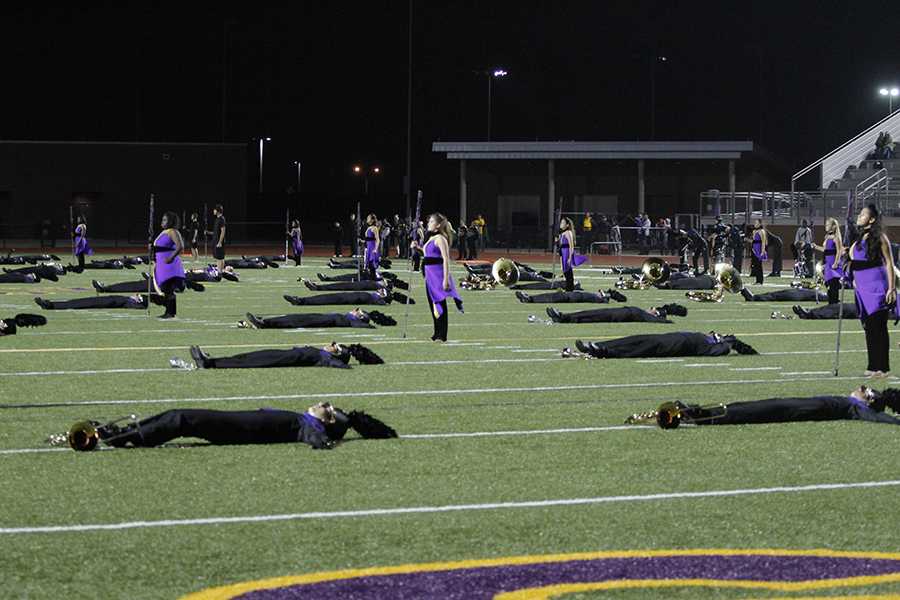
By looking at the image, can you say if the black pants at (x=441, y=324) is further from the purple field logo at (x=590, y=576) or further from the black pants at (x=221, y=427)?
the purple field logo at (x=590, y=576)

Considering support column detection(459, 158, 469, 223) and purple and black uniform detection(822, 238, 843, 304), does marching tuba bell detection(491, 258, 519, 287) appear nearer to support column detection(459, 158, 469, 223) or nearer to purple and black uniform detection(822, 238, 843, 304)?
purple and black uniform detection(822, 238, 843, 304)

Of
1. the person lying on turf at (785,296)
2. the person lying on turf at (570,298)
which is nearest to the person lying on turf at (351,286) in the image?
the person lying on turf at (570,298)

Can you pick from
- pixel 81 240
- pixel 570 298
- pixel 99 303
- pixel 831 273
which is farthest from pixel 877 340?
pixel 81 240

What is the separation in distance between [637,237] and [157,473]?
50.4 metres

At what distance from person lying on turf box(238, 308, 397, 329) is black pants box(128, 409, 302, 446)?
9.58 metres

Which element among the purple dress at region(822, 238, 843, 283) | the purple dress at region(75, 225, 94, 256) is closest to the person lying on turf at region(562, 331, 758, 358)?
the purple dress at region(822, 238, 843, 283)

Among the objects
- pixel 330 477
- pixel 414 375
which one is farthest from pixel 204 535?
pixel 414 375

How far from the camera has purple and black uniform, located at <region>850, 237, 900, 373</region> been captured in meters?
13.5

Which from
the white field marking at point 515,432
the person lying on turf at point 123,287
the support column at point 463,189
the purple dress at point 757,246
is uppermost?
the support column at point 463,189

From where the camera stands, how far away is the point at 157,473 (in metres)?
8.14

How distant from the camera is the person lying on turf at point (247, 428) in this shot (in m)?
8.91

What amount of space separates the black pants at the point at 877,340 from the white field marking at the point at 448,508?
5642 millimetres

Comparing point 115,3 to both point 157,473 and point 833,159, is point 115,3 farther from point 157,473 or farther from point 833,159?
point 157,473

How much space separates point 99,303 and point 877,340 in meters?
12.5
